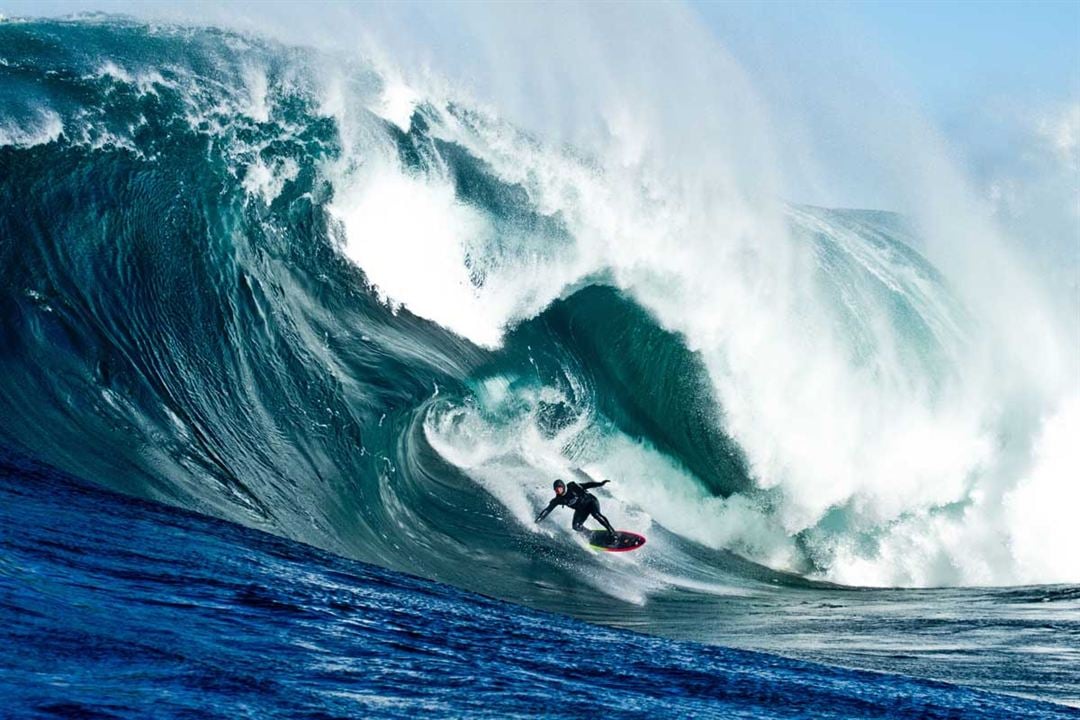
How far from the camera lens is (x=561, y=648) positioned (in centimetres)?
718

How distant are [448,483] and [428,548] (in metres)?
1.53

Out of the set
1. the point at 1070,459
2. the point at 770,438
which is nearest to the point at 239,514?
the point at 770,438

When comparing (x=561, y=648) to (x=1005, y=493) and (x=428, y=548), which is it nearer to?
(x=428, y=548)

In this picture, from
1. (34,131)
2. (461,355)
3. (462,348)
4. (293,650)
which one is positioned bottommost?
(293,650)

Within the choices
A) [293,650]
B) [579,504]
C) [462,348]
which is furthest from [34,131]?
[293,650]

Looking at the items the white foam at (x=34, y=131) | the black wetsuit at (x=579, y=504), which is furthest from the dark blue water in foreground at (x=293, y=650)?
the white foam at (x=34, y=131)

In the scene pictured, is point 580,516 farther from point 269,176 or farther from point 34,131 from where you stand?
point 34,131

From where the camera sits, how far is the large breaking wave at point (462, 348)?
1114cm

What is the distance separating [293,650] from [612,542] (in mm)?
6681

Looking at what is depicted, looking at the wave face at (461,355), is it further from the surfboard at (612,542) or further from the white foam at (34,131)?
the surfboard at (612,542)

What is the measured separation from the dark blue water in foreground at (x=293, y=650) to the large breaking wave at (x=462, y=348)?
169 centimetres

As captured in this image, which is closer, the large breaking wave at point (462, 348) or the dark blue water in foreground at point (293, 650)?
the dark blue water in foreground at point (293, 650)

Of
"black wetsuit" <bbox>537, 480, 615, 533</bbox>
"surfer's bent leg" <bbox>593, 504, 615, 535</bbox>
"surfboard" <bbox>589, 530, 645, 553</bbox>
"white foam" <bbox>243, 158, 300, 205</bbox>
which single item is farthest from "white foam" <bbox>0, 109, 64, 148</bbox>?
"surfboard" <bbox>589, 530, 645, 553</bbox>

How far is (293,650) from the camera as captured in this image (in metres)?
5.96
